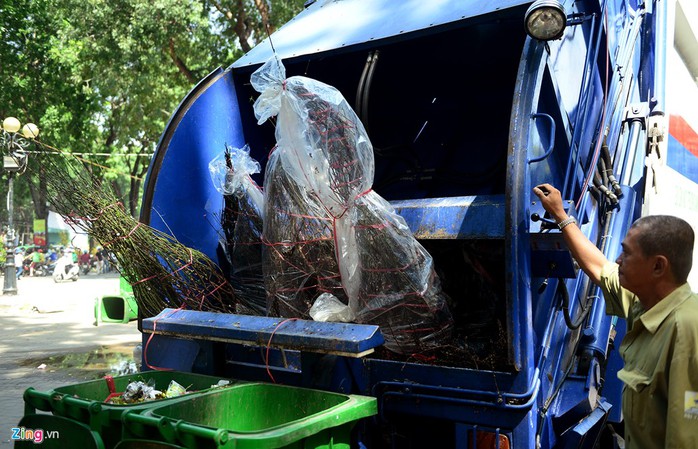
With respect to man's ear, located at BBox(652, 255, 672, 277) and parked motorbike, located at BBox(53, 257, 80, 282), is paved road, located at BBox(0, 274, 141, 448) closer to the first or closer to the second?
man's ear, located at BBox(652, 255, 672, 277)

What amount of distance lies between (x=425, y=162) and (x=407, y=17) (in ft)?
2.93

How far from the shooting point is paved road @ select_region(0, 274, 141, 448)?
6.00 m

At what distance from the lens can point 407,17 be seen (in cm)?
294

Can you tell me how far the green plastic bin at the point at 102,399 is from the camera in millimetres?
2053

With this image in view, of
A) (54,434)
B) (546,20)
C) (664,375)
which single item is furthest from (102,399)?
(546,20)

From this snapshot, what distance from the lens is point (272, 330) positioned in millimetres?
2396

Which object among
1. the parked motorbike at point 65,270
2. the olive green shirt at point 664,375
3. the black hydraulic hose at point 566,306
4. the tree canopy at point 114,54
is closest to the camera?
the olive green shirt at point 664,375

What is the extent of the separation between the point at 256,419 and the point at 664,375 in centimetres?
144

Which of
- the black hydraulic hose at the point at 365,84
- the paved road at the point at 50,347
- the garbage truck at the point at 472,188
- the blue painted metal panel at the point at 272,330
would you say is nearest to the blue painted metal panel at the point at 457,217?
the garbage truck at the point at 472,188

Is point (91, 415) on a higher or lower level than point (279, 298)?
lower

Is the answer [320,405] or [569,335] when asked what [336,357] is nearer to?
[320,405]

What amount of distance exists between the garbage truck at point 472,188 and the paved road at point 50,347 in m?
2.42

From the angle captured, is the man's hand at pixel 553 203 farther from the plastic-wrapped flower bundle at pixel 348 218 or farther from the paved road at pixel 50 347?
the paved road at pixel 50 347

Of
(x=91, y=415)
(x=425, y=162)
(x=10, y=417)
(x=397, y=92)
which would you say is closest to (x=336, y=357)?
(x=91, y=415)
